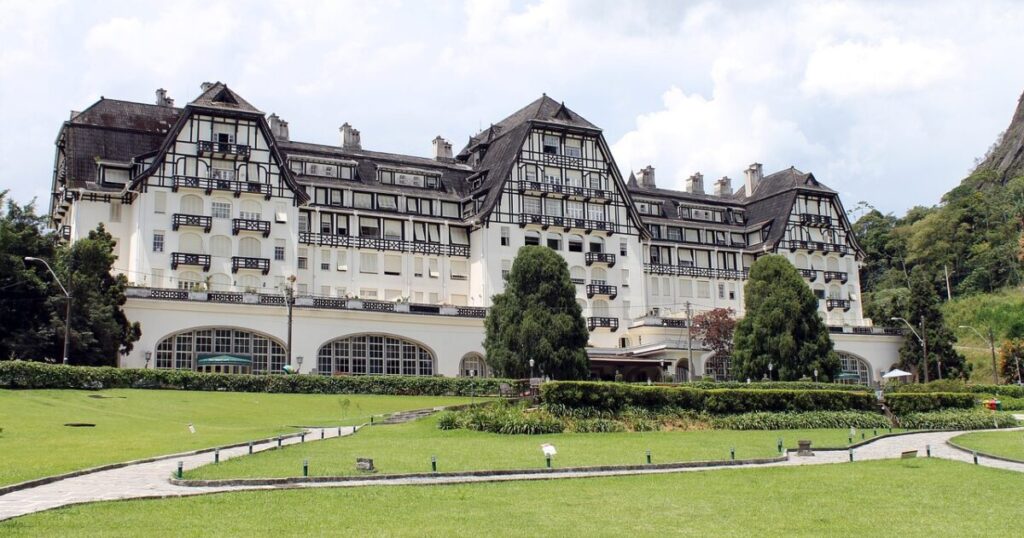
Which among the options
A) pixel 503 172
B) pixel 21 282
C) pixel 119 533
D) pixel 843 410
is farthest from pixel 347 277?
pixel 119 533

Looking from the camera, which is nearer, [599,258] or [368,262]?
[368,262]

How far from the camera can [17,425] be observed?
31.5 m

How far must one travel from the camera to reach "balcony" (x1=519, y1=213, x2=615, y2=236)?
74.2 m

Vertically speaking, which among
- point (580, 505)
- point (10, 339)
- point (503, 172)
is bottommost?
point (580, 505)

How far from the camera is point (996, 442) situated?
32781 mm

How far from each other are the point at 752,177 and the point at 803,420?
58.9m

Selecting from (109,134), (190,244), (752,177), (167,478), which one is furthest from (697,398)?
(752,177)

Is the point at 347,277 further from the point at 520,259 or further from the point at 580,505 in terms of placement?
the point at 580,505

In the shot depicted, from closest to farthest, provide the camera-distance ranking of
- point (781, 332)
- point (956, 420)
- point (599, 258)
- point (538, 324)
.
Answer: point (956, 420) → point (538, 324) → point (781, 332) → point (599, 258)

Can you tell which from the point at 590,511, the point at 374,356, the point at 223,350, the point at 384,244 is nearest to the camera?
the point at 590,511

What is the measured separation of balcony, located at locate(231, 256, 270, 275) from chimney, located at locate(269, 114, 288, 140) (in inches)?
605

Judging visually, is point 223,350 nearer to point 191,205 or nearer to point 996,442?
point 191,205

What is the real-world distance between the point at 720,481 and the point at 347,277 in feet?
169

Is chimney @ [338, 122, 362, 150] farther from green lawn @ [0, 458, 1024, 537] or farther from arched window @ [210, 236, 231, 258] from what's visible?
green lawn @ [0, 458, 1024, 537]
